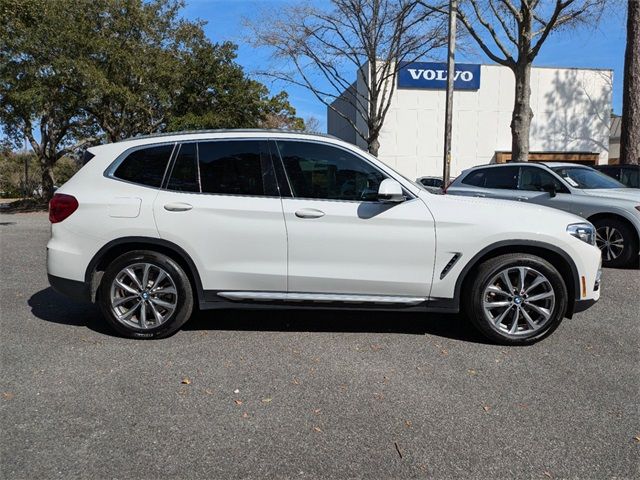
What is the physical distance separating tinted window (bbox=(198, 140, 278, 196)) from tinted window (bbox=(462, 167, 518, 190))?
19.4 feet

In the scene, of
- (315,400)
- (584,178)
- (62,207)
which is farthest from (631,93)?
(62,207)

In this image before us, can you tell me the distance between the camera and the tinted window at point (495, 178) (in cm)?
906

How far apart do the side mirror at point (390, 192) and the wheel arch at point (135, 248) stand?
5.62 ft

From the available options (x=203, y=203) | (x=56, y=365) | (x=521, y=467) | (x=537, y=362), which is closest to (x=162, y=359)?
(x=56, y=365)

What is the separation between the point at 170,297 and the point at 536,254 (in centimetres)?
322

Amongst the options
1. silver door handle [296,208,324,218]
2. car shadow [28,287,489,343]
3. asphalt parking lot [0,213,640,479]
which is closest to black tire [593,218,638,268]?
asphalt parking lot [0,213,640,479]

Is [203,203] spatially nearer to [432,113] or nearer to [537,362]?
[537,362]

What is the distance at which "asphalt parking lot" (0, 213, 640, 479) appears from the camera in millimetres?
2727

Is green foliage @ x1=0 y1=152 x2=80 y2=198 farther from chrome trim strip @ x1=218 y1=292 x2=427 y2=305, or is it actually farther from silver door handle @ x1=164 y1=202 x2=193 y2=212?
chrome trim strip @ x1=218 y1=292 x2=427 y2=305

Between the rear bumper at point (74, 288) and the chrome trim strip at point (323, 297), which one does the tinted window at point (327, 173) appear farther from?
the rear bumper at point (74, 288)

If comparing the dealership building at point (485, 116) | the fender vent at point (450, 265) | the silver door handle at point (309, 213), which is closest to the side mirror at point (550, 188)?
the fender vent at point (450, 265)

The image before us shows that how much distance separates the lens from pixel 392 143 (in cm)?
2578

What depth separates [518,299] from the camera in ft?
14.4

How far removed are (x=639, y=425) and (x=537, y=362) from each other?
1.00m
